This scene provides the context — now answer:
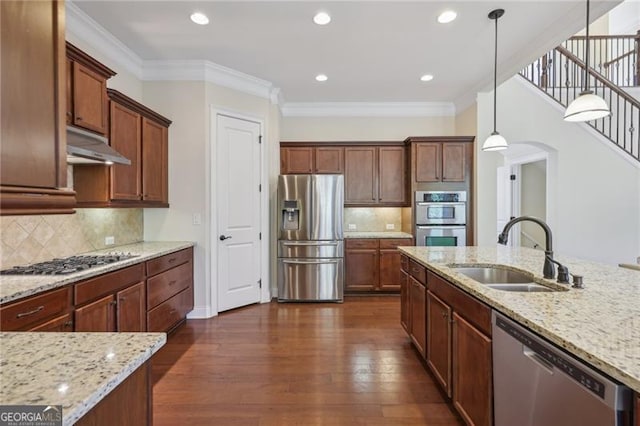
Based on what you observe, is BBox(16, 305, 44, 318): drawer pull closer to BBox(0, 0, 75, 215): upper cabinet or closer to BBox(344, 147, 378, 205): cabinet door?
BBox(0, 0, 75, 215): upper cabinet

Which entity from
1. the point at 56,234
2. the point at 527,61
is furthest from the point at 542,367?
the point at 527,61

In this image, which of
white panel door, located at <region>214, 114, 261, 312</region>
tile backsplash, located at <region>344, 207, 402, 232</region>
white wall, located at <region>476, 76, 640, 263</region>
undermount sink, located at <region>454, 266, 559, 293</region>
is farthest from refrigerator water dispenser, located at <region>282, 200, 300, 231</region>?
white wall, located at <region>476, 76, 640, 263</region>

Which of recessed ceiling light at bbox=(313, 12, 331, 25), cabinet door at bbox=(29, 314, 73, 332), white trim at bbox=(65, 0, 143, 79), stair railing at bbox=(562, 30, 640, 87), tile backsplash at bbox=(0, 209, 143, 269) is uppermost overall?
stair railing at bbox=(562, 30, 640, 87)

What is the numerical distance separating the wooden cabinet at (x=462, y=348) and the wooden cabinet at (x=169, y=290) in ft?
7.97

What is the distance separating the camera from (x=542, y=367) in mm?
1191

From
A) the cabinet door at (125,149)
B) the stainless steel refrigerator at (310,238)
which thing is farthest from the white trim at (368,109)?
the cabinet door at (125,149)

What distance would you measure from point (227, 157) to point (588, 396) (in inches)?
151

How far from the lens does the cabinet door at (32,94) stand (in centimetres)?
78

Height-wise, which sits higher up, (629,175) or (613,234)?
(629,175)

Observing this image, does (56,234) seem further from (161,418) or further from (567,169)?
(567,169)

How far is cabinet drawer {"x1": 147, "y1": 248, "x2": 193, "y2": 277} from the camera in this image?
2850mm

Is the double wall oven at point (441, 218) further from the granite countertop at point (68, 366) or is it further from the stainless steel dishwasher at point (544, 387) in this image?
the granite countertop at point (68, 366)


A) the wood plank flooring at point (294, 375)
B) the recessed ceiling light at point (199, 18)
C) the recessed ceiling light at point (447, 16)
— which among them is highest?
the recessed ceiling light at point (447, 16)

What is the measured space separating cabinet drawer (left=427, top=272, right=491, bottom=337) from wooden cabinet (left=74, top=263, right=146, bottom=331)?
237cm
